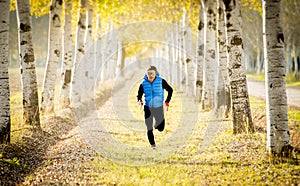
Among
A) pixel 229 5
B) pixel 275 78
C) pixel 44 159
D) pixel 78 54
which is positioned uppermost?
pixel 229 5

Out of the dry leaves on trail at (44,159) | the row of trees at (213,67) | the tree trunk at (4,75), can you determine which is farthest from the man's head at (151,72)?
the tree trunk at (4,75)

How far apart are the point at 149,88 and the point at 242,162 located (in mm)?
2931

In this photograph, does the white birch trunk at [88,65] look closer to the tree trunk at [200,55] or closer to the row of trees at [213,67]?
the row of trees at [213,67]

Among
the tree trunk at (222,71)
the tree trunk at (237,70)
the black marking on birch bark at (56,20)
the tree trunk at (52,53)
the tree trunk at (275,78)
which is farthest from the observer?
the tree trunk at (52,53)

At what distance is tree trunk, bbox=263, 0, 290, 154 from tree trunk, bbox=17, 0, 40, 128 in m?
7.54

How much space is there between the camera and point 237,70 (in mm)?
9875

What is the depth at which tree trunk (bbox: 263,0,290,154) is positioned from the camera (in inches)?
284

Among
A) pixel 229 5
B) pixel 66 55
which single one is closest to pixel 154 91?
pixel 229 5

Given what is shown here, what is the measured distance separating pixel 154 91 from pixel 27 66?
5122 millimetres

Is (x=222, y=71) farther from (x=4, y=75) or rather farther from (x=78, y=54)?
(x=78, y=54)

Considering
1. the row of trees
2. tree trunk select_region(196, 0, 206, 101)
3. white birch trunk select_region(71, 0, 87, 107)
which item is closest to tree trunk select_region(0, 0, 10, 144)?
the row of trees

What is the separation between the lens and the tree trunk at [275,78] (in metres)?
7.21

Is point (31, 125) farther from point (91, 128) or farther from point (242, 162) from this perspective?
point (242, 162)

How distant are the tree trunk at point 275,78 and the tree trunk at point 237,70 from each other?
249 cm
